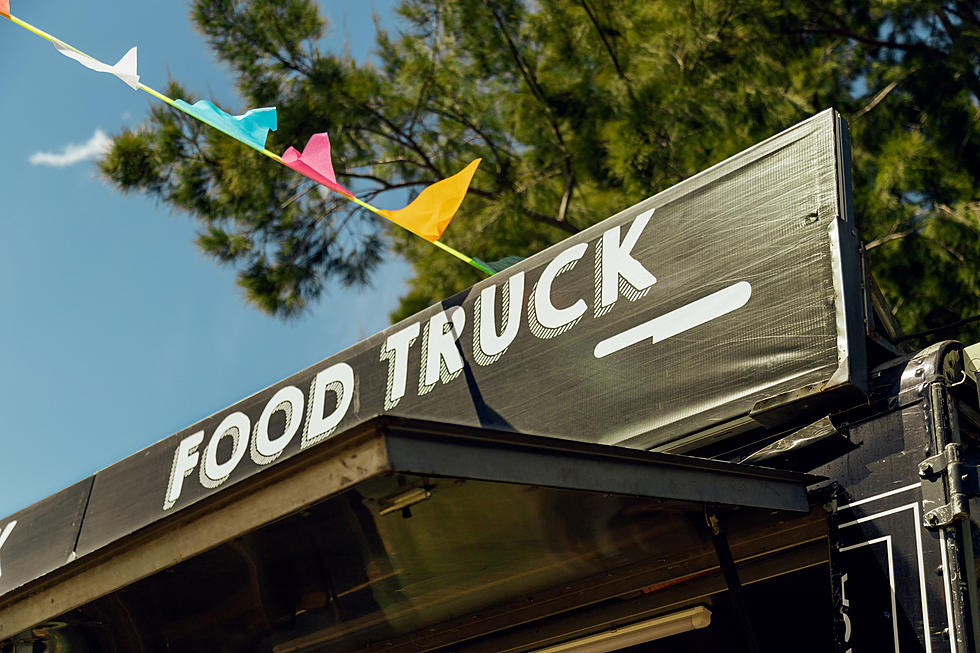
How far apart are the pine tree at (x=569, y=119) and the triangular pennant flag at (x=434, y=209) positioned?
6536 mm

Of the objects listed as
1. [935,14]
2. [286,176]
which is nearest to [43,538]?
[286,176]

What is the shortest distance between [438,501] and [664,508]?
2.01ft

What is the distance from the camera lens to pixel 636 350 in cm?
338

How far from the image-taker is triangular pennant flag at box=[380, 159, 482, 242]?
4.62 meters

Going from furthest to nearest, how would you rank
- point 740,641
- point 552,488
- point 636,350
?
point 636,350
point 740,641
point 552,488

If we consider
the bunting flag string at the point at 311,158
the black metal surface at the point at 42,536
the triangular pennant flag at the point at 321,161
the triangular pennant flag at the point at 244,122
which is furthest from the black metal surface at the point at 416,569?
the triangular pennant flag at the point at 244,122

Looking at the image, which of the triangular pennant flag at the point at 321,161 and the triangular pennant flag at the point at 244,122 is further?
the triangular pennant flag at the point at 244,122

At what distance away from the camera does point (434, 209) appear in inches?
186

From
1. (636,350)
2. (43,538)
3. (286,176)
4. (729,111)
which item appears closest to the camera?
(636,350)

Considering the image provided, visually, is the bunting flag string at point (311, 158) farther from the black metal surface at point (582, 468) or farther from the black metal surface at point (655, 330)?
the black metal surface at point (582, 468)

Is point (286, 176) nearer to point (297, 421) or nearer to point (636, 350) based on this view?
point (297, 421)

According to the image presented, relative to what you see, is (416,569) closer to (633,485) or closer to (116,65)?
(633,485)

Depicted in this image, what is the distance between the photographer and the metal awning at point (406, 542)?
2.35 meters

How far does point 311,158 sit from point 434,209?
2.67 ft
